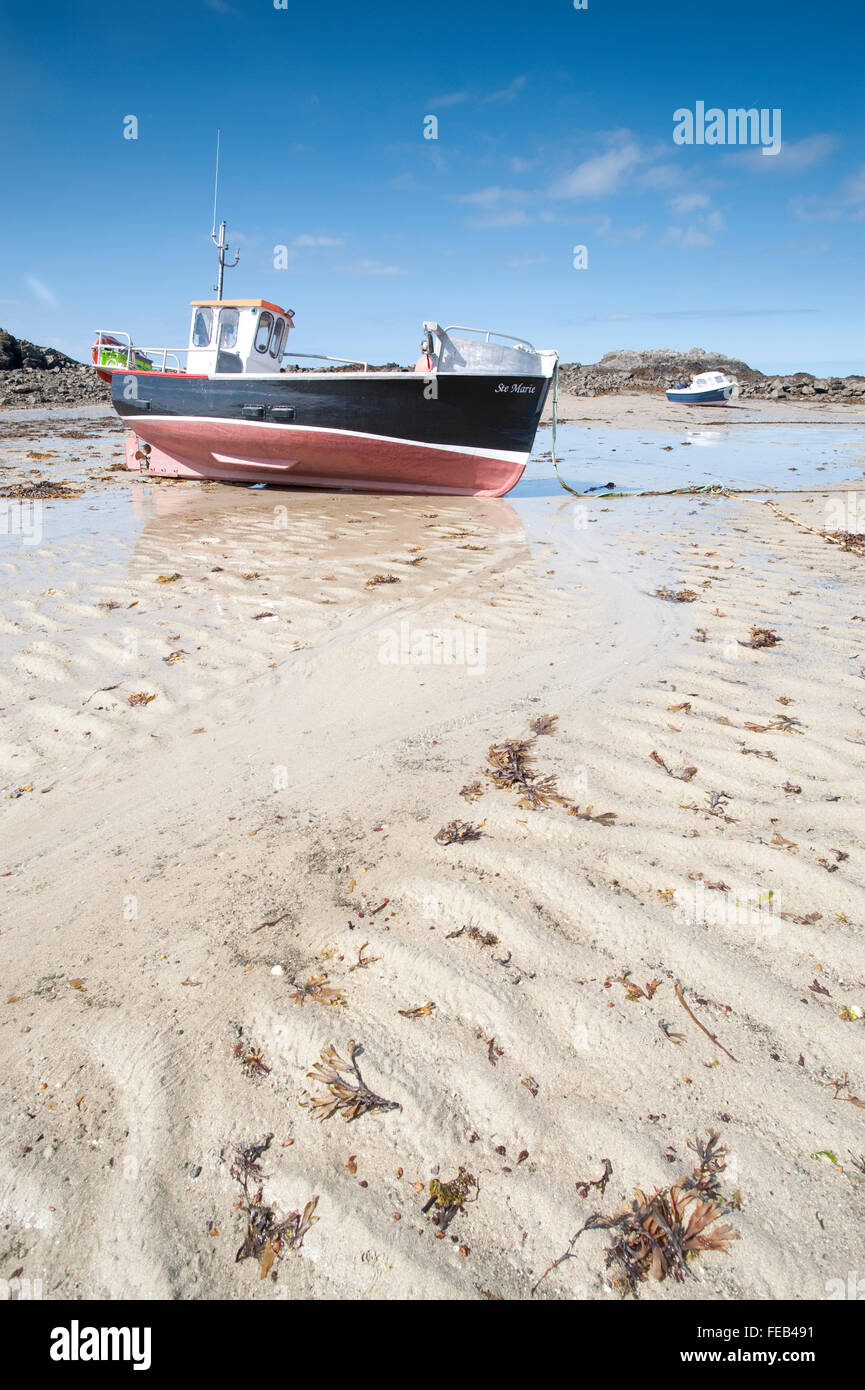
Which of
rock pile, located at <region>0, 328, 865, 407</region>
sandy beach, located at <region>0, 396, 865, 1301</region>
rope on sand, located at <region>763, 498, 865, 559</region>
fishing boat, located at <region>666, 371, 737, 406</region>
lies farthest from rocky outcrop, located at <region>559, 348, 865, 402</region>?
sandy beach, located at <region>0, 396, 865, 1301</region>

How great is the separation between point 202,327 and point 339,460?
4.84 meters

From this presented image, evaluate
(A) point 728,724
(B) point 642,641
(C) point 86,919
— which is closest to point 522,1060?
(C) point 86,919

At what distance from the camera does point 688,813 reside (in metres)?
3.29

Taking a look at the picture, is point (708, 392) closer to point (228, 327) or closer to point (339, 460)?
point (228, 327)

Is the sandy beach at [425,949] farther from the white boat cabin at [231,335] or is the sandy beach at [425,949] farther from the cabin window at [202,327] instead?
the cabin window at [202,327]

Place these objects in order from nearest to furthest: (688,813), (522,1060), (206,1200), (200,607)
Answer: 1. (206,1200)
2. (522,1060)
3. (688,813)
4. (200,607)

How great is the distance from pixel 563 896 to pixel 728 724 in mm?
1838

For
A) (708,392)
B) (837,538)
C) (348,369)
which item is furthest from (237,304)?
(348,369)

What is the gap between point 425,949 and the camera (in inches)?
101

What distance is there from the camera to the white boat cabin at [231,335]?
14.6 meters

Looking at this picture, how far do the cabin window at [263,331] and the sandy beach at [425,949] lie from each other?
36.1 feet

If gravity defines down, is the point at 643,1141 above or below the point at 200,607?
below
